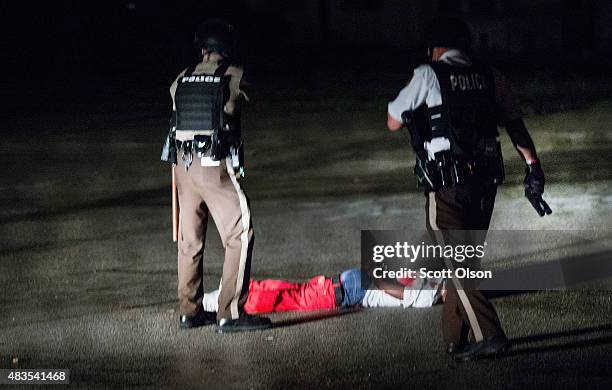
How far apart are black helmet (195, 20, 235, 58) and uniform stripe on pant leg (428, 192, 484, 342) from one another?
1459 millimetres

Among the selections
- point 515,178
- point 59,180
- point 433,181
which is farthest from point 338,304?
point 59,180

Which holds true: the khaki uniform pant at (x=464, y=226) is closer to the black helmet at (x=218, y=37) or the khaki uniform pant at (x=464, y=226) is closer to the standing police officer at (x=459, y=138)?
the standing police officer at (x=459, y=138)

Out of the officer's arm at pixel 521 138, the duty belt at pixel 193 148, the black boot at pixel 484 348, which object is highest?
the officer's arm at pixel 521 138

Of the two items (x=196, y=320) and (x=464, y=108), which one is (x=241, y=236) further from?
(x=464, y=108)

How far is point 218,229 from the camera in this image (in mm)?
7266

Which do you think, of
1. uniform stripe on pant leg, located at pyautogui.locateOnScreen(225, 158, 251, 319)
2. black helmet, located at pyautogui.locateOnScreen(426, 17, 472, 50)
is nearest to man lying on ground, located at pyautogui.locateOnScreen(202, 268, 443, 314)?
uniform stripe on pant leg, located at pyautogui.locateOnScreen(225, 158, 251, 319)

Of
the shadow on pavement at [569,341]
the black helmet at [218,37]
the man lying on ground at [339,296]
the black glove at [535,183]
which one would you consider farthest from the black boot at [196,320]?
the black glove at [535,183]

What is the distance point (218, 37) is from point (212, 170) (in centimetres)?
75

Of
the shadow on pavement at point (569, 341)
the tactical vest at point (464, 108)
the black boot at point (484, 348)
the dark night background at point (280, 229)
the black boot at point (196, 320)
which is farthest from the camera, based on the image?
the black boot at point (196, 320)

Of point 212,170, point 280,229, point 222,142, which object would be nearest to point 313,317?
point 212,170

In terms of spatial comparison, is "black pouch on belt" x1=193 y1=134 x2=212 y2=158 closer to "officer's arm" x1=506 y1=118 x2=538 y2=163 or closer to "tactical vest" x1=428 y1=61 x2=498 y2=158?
"tactical vest" x1=428 y1=61 x2=498 y2=158

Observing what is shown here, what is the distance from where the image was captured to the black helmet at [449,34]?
6480mm

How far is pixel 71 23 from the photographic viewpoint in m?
38.3

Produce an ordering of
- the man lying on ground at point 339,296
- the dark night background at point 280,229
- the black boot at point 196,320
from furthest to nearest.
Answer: the man lying on ground at point 339,296, the black boot at point 196,320, the dark night background at point 280,229
